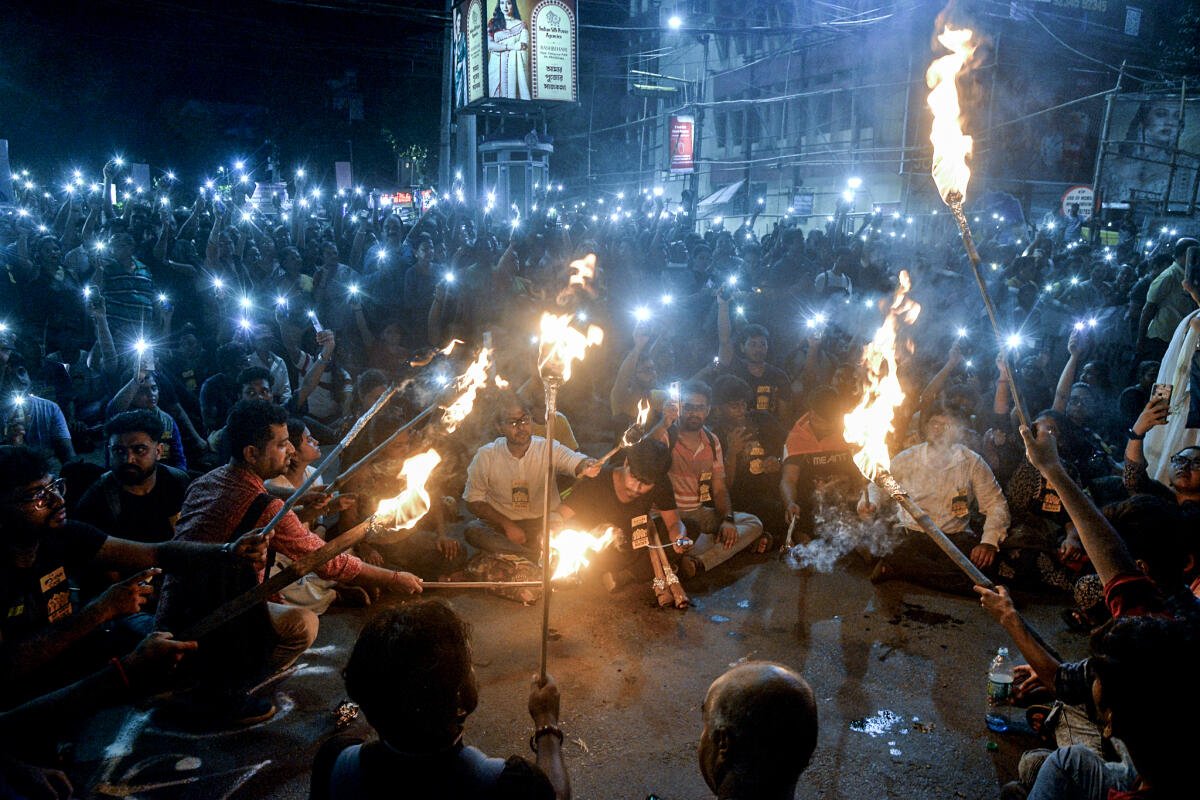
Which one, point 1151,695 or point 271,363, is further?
point 271,363

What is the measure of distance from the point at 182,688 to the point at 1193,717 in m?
5.22

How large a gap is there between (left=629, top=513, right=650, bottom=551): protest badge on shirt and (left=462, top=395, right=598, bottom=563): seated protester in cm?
77

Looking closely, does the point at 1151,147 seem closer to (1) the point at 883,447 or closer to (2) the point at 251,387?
(1) the point at 883,447

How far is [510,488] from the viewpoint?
7.09m

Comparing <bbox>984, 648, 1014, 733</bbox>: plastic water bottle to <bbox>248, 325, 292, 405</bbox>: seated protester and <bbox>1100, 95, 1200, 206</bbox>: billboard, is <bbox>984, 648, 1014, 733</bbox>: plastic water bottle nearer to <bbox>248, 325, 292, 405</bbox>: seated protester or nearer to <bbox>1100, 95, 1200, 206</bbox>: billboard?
<bbox>248, 325, 292, 405</bbox>: seated protester

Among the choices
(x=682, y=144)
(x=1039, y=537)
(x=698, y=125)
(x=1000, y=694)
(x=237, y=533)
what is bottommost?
(x=1000, y=694)

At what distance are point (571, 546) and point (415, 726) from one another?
3.51m

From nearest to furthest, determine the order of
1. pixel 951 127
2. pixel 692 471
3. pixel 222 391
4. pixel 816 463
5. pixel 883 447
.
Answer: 1. pixel 951 127
2. pixel 883 447
3. pixel 692 471
4. pixel 816 463
5. pixel 222 391

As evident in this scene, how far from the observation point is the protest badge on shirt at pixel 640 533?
21.3ft

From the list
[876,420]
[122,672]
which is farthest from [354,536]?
[876,420]

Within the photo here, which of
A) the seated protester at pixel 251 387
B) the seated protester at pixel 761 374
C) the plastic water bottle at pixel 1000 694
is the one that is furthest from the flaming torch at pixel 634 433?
the seated protester at pixel 251 387

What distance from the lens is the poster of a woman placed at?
2120 centimetres

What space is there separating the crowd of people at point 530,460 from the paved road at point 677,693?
305 mm

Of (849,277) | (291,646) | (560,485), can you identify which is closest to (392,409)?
(560,485)
